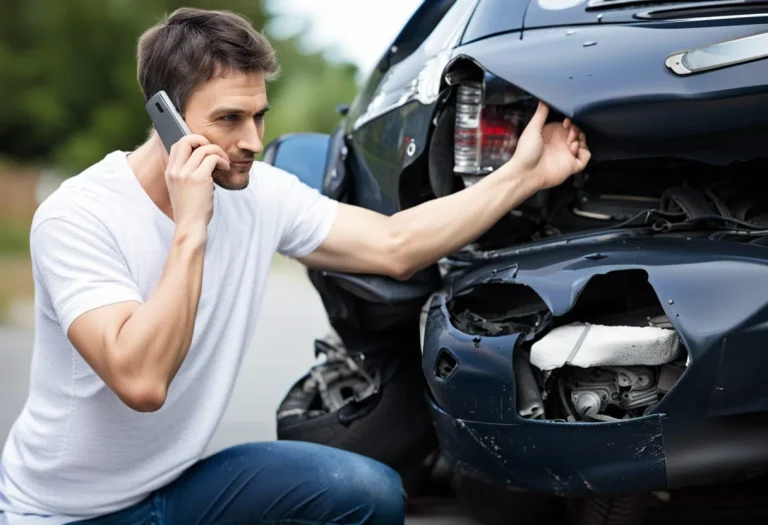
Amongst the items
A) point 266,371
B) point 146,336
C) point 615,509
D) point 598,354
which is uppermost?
point 146,336

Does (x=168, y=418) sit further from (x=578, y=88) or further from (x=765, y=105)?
(x=765, y=105)

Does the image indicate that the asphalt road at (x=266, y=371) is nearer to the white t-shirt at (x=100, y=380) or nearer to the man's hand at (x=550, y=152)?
the white t-shirt at (x=100, y=380)

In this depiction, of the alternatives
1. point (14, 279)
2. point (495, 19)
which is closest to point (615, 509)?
point (495, 19)

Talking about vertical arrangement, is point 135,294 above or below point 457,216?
above

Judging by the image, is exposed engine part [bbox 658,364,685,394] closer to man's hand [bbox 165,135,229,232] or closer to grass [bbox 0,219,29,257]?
man's hand [bbox 165,135,229,232]

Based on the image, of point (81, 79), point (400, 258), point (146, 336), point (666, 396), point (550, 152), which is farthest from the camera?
point (81, 79)

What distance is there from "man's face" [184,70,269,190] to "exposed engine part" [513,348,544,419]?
0.80 meters

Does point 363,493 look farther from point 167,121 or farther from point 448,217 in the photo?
point 167,121

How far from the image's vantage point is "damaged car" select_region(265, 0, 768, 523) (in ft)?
8.80

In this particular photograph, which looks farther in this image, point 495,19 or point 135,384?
point 495,19

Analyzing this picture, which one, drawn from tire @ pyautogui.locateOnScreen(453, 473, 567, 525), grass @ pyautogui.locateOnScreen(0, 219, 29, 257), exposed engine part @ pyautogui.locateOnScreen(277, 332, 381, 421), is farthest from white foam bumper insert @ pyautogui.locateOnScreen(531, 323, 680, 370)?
grass @ pyautogui.locateOnScreen(0, 219, 29, 257)

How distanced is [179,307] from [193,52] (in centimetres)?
65

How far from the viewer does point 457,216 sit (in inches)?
123

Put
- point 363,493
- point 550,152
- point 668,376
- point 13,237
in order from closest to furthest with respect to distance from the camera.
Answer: point 668,376
point 363,493
point 550,152
point 13,237
